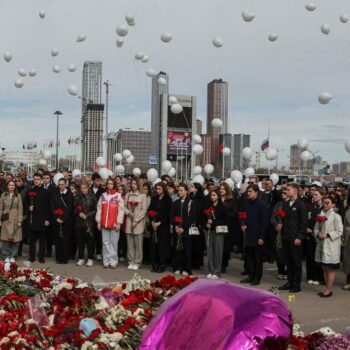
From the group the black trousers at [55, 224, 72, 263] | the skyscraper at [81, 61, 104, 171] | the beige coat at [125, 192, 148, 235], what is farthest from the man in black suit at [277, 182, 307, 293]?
the skyscraper at [81, 61, 104, 171]

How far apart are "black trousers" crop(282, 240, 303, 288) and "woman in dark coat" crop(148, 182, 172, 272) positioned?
269 cm

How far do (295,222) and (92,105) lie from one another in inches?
1184

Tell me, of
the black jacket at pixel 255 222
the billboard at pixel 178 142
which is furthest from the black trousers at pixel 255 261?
the billboard at pixel 178 142

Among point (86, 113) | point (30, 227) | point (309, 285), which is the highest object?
point (86, 113)

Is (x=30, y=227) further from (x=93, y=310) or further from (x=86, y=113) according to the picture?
(x=86, y=113)

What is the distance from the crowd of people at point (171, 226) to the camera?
359 inches

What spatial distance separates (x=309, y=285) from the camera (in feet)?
30.8

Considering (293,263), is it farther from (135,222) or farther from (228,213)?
(135,222)

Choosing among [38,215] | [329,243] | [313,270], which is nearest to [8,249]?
[38,215]

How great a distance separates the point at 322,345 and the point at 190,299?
1435mm

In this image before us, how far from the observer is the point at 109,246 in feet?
35.7

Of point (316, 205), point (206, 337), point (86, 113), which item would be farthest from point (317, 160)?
point (206, 337)

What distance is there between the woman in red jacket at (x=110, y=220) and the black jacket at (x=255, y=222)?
9.17ft

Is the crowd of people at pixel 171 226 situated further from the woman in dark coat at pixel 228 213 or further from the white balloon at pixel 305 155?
the white balloon at pixel 305 155
